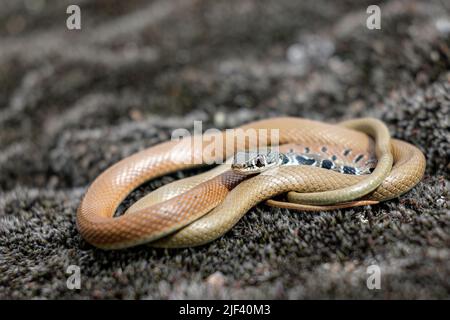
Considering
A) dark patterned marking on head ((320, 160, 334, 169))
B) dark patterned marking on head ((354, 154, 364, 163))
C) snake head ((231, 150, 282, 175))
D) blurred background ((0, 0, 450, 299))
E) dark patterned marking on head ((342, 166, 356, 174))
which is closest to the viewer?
blurred background ((0, 0, 450, 299))

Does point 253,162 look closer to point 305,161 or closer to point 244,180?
point 244,180

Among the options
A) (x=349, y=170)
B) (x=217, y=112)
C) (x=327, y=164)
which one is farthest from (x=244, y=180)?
(x=217, y=112)

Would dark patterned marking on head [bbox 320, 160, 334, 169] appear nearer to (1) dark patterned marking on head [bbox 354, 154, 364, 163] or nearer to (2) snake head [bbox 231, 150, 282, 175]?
Answer: (1) dark patterned marking on head [bbox 354, 154, 364, 163]

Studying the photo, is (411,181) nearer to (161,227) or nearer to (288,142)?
(288,142)

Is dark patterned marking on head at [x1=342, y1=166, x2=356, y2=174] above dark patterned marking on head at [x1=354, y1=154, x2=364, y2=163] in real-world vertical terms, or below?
below

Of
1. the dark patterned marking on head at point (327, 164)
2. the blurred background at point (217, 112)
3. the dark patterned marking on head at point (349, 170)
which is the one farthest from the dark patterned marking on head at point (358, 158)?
the blurred background at point (217, 112)

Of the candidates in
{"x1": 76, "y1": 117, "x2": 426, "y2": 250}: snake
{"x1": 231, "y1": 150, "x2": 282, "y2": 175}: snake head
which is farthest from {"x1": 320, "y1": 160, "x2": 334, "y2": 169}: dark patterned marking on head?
{"x1": 231, "y1": 150, "x2": 282, "y2": 175}: snake head

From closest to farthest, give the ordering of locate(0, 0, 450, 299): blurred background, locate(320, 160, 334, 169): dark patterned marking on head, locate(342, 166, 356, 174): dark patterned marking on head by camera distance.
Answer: locate(0, 0, 450, 299): blurred background < locate(342, 166, 356, 174): dark patterned marking on head < locate(320, 160, 334, 169): dark patterned marking on head
